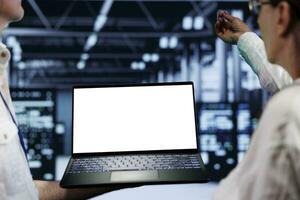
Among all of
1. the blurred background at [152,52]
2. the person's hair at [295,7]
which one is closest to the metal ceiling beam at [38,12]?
the blurred background at [152,52]

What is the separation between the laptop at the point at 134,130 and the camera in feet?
4.76

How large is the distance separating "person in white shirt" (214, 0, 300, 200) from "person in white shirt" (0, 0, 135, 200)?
67cm

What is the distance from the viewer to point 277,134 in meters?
0.70

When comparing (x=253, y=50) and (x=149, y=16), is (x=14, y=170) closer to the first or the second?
(x=253, y=50)

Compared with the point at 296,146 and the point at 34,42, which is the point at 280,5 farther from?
the point at 34,42

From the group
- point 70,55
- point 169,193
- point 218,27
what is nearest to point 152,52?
point 70,55

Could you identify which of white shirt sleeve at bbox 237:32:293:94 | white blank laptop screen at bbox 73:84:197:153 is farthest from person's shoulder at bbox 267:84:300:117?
white shirt sleeve at bbox 237:32:293:94

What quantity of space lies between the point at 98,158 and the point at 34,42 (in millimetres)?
2359

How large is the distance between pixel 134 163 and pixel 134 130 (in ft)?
0.64

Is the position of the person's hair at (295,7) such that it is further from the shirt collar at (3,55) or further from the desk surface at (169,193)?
the desk surface at (169,193)

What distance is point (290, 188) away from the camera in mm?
693

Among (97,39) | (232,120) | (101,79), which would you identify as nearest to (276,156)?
(232,120)

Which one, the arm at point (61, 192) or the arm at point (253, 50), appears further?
the arm at point (253, 50)

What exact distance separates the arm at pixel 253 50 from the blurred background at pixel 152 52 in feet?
5.79
